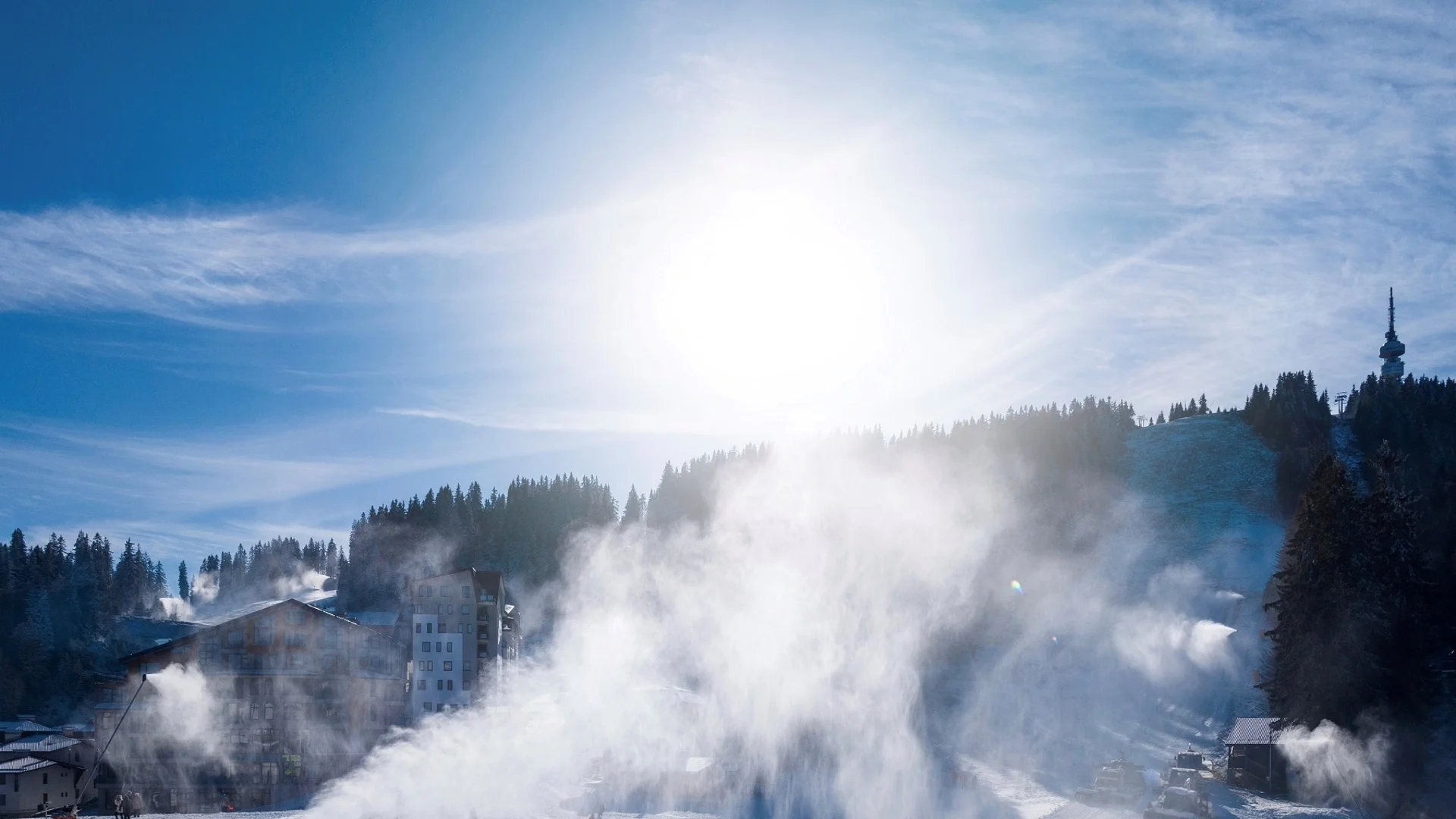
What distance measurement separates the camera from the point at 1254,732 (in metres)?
62.6

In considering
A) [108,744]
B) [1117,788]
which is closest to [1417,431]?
[1117,788]

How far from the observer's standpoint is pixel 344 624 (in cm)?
7969

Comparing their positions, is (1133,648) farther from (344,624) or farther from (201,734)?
(201,734)

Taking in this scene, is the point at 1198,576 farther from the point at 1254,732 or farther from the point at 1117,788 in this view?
the point at 1117,788

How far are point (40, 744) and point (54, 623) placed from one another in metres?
104

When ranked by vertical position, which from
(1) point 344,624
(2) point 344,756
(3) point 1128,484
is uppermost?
(3) point 1128,484

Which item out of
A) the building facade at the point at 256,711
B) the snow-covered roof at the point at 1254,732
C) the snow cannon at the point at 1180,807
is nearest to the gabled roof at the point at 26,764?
the building facade at the point at 256,711

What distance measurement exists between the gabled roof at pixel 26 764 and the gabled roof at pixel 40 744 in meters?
1.62

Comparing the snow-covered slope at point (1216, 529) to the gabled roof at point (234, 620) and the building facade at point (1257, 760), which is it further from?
the gabled roof at point (234, 620)

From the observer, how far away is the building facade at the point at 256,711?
7156cm

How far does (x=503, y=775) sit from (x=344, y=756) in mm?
16031

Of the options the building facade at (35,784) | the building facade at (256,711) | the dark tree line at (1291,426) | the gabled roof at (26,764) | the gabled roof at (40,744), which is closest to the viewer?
the building facade at (35,784)

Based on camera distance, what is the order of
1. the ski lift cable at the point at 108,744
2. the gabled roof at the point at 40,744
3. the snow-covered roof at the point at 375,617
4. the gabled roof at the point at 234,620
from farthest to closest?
the snow-covered roof at the point at 375,617 < the gabled roof at the point at 234,620 < the gabled roof at the point at 40,744 < the ski lift cable at the point at 108,744

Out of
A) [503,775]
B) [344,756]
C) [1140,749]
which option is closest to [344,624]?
[344,756]
